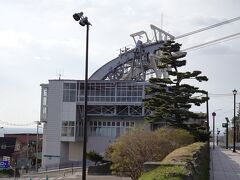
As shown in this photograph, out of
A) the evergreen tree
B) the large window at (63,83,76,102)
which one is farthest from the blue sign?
the evergreen tree

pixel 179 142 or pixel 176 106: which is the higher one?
pixel 176 106

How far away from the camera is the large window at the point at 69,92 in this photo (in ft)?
253

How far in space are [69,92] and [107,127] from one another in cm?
869

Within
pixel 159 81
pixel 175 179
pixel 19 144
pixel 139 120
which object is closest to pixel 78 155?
pixel 139 120

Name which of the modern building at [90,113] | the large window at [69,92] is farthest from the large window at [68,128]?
Result: the large window at [69,92]

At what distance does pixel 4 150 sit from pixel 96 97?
26.8m

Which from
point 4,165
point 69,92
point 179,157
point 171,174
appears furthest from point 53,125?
point 171,174

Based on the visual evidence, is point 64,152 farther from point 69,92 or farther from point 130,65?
point 130,65

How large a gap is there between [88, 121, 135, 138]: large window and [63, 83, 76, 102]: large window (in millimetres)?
5837

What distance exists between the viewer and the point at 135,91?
75.7 meters

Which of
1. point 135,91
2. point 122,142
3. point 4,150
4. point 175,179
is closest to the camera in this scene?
point 175,179

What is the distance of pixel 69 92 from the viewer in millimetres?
77438

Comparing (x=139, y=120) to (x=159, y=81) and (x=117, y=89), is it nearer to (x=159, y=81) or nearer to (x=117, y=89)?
(x=117, y=89)

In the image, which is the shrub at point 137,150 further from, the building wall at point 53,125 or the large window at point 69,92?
the building wall at point 53,125
